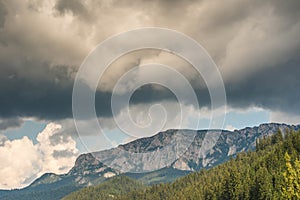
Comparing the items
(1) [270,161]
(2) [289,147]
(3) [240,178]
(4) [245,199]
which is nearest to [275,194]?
(4) [245,199]

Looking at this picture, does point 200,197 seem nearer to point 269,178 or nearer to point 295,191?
point 269,178

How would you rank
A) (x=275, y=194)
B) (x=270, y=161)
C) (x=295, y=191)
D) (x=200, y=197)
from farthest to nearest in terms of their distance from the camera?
(x=200, y=197) → (x=270, y=161) → (x=275, y=194) → (x=295, y=191)

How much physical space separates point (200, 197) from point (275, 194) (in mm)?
71618

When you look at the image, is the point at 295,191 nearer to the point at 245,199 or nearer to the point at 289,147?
the point at 245,199

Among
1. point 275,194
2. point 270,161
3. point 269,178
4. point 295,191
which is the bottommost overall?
point 295,191

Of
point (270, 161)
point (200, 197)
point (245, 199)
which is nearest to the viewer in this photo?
point (245, 199)

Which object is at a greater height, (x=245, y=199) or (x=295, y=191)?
(x=245, y=199)

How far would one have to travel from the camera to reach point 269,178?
134m

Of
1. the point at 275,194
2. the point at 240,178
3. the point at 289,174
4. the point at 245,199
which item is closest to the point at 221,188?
the point at 240,178

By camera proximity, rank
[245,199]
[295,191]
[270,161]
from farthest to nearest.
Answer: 1. [270,161]
2. [245,199]
3. [295,191]

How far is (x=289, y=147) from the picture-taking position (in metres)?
172

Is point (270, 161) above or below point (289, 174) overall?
above

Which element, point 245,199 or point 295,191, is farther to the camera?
point 245,199

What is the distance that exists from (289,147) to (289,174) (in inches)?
5250
